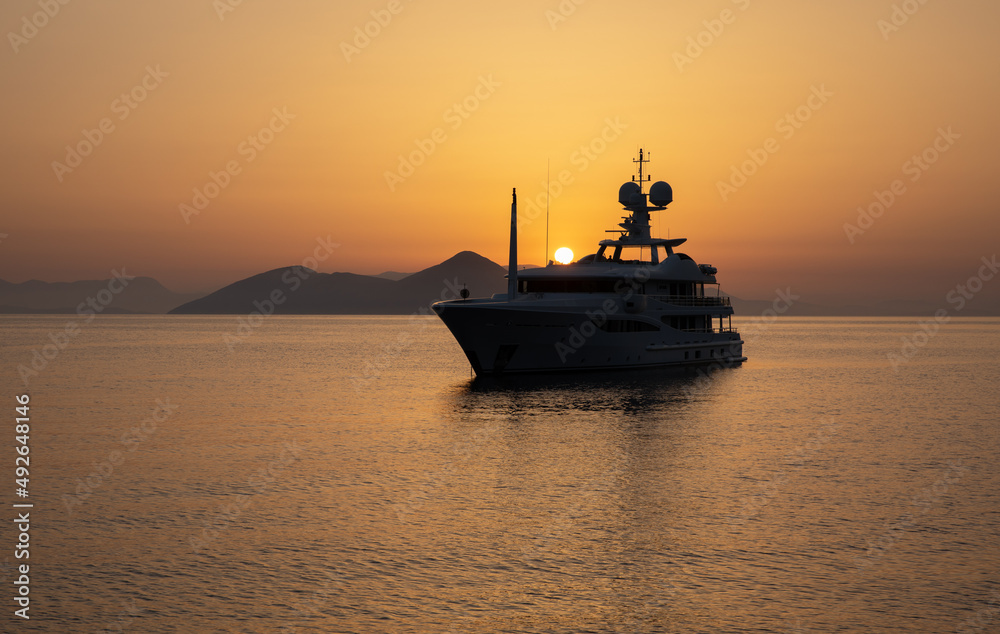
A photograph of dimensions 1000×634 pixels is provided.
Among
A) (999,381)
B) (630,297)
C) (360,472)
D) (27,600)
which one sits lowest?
(27,600)

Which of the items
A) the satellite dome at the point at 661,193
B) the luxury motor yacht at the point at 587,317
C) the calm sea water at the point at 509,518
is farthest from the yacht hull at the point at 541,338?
the satellite dome at the point at 661,193

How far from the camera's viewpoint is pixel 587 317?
5516cm

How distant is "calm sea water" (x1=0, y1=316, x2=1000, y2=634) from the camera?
14750 mm

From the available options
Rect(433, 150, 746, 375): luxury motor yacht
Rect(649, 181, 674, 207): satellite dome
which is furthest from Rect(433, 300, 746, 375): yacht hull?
Rect(649, 181, 674, 207): satellite dome

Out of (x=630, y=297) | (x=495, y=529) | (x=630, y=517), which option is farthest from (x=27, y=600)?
(x=630, y=297)

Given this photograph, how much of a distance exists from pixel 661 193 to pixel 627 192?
3.10 m

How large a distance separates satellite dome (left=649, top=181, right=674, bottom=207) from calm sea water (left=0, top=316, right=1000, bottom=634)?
3314 cm

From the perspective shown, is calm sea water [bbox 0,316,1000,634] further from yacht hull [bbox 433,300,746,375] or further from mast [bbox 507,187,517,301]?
mast [bbox 507,187,517,301]

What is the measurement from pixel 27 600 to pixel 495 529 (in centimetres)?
968

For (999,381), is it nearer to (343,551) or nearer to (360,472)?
(360,472)

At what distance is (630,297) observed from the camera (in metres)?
58.1

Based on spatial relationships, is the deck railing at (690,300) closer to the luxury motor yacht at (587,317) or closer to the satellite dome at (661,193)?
the luxury motor yacht at (587,317)

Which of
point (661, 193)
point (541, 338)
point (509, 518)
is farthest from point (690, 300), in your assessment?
point (509, 518)

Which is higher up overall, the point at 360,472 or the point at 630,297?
the point at 630,297
